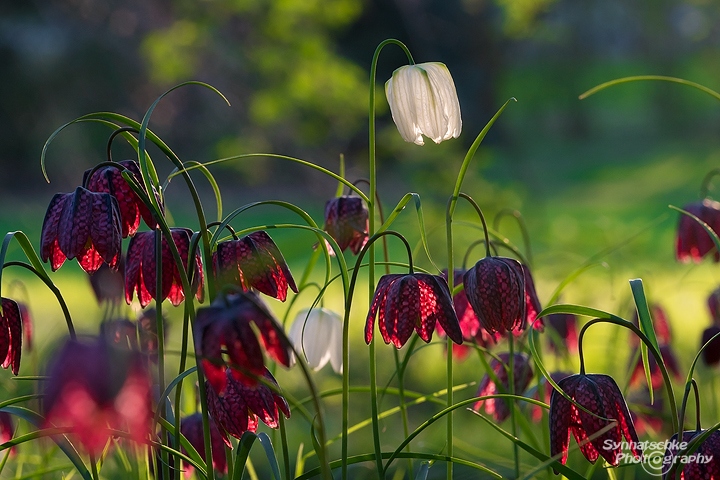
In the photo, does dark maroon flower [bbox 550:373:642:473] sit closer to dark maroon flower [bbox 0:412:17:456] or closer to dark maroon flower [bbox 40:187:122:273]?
dark maroon flower [bbox 40:187:122:273]

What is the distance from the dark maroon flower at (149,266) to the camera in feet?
3.15

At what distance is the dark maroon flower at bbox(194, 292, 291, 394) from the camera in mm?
708

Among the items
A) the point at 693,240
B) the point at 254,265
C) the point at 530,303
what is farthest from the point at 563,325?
the point at 254,265

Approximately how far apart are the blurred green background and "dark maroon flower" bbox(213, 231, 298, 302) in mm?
233

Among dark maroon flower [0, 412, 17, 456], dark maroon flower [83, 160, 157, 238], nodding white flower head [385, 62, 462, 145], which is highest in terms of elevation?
Result: nodding white flower head [385, 62, 462, 145]

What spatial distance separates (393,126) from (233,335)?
5019mm

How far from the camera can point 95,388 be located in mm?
650

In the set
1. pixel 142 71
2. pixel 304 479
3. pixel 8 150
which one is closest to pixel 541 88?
pixel 142 71

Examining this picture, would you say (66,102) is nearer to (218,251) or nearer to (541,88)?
(541,88)

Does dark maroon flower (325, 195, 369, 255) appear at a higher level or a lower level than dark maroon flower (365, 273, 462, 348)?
higher

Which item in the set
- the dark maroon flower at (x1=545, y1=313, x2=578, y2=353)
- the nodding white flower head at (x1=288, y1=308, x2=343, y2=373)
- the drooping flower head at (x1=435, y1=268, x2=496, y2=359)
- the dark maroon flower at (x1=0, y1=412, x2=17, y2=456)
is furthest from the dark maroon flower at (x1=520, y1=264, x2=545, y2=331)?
the dark maroon flower at (x1=0, y1=412, x2=17, y2=456)

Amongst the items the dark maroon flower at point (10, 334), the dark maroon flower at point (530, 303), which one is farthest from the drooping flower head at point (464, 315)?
the dark maroon flower at point (10, 334)

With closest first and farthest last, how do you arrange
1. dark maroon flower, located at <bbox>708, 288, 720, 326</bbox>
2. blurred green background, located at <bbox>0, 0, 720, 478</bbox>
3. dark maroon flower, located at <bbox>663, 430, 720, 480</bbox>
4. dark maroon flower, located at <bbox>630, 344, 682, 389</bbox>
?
dark maroon flower, located at <bbox>663, 430, 720, 480</bbox>
dark maroon flower, located at <bbox>708, 288, 720, 326</bbox>
dark maroon flower, located at <bbox>630, 344, 682, 389</bbox>
blurred green background, located at <bbox>0, 0, 720, 478</bbox>

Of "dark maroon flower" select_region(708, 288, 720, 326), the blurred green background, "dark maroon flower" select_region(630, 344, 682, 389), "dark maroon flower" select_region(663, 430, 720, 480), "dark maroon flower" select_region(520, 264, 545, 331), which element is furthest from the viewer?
the blurred green background
